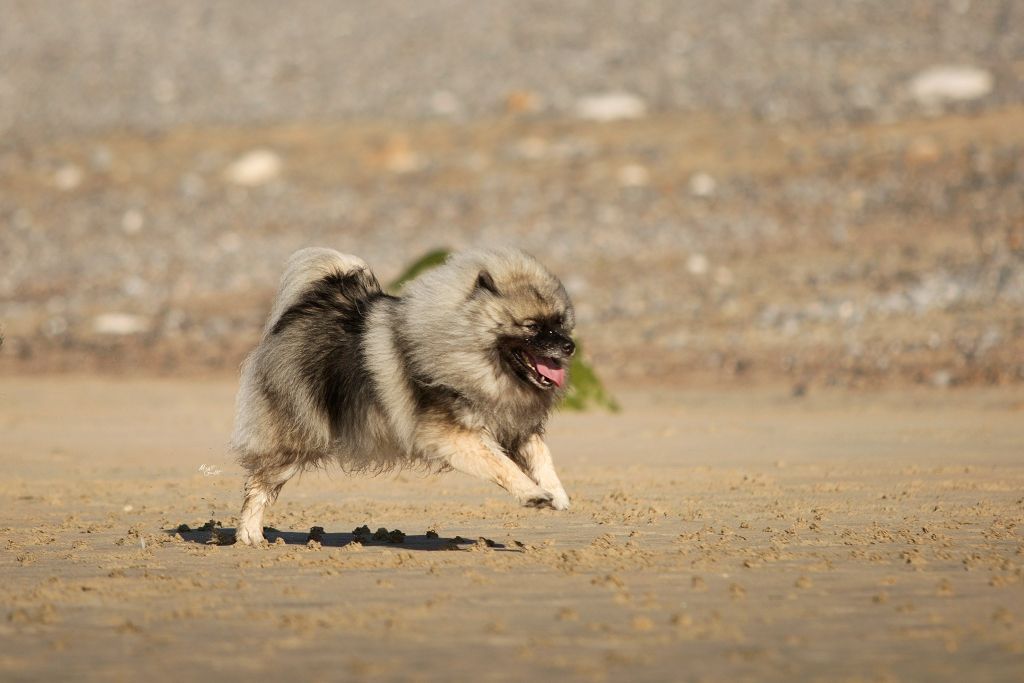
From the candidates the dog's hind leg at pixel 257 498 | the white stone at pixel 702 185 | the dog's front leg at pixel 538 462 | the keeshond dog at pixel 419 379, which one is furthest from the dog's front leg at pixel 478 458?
the white stone at pixel 702 185

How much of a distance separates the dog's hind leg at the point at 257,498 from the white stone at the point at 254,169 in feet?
67.0

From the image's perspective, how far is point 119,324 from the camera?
20125mm

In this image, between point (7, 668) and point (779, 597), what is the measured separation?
2.56 m

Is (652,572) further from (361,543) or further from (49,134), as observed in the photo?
(49,134)

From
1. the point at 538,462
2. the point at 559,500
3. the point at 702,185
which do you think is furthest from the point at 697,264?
the point at 559,500

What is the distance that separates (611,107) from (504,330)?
22848 mm

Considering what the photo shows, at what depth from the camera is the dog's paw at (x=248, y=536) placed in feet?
24.2

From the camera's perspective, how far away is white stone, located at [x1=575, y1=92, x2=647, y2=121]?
95.7 feet

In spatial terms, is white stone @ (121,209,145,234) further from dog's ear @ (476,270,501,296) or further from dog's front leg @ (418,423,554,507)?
dog's front leg @ (418,423,554,507)

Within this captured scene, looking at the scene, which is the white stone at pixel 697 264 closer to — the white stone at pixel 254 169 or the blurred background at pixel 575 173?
the blurred background at pixel 575 173

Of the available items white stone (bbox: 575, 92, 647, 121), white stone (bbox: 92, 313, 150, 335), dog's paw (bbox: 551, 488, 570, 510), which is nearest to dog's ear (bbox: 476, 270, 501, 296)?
dog's paw (bbox: 551, 488, 570, 510)

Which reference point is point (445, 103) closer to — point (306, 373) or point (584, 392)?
point (584, 392)

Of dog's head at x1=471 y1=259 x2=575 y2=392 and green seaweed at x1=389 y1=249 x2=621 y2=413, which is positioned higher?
green seaweed at x1=389 y1=249 x2=621 y2=413

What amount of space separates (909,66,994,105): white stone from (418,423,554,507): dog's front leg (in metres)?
22.2
